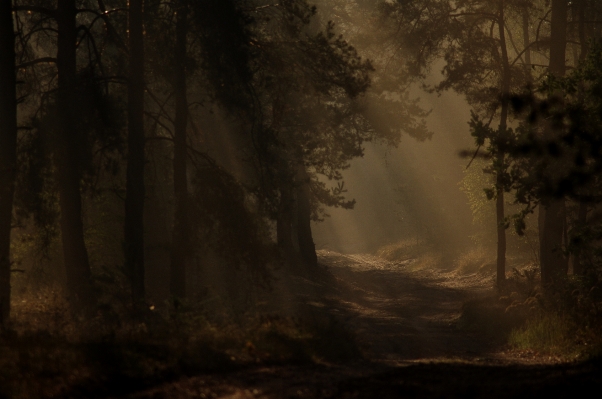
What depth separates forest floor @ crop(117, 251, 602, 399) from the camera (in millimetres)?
7809

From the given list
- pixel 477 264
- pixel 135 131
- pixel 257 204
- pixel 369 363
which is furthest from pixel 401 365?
pixel 477 264

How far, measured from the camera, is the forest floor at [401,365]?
25.6ft

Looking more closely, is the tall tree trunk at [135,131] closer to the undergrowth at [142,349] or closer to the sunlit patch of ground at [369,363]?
the sunlit patch of ground at [369,363]

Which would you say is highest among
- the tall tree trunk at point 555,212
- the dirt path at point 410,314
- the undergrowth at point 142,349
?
the tall tree trunk at point 555,212

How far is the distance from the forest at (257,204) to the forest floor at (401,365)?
0.24 ft

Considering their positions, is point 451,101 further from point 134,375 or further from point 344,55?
point 134,375

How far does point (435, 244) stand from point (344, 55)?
36.0 meters

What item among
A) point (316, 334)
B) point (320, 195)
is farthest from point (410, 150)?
point (316, 334)

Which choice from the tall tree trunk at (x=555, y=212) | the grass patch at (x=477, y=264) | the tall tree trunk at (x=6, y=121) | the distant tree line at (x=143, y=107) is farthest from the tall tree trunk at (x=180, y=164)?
the grass patch at (x=477, y=264)

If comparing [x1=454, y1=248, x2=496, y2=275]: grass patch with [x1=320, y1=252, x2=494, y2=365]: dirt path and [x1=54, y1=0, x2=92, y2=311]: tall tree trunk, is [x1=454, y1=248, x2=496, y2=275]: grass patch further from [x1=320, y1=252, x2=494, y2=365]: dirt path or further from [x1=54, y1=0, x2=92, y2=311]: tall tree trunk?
[x1=54, y1=0, x2=92, y2=311]: tall tree trunk

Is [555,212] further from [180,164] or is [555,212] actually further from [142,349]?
[142,349]

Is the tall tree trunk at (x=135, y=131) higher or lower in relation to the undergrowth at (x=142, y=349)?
higher

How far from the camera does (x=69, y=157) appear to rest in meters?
17.0

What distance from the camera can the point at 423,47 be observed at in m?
23.5
